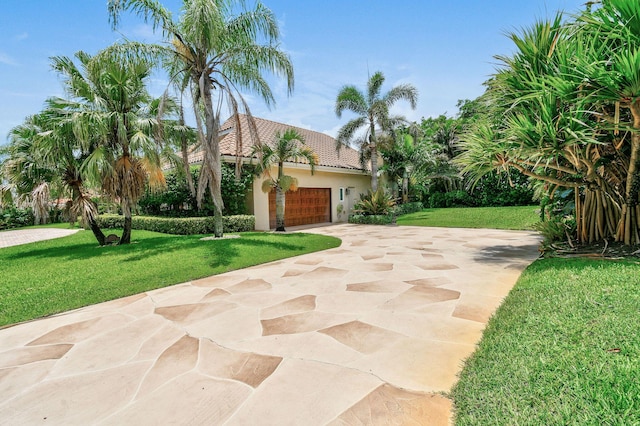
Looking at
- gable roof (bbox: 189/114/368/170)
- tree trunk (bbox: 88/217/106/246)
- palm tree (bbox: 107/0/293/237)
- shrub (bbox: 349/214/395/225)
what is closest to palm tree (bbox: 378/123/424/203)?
gable roof (bbox: 189/114/368/170)

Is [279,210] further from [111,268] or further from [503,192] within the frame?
[503,192]

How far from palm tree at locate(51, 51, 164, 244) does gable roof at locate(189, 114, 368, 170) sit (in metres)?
3.53

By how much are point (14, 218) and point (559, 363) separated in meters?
36.0

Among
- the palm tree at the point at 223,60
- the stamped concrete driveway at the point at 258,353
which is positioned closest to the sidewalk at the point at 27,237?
the palm tree at the point at 223,60

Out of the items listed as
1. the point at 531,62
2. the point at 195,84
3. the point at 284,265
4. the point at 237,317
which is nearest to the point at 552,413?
the point at 237,317

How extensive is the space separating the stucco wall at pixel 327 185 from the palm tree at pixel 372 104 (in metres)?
2.85

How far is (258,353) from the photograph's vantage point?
3.06m

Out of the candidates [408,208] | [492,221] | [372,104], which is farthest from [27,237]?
[492,221]

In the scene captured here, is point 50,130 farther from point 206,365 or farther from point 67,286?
→ point 206,365

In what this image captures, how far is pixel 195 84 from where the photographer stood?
10.6 m

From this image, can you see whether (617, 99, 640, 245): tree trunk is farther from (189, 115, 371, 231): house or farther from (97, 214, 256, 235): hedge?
(97, 214, 256, 235): hedge

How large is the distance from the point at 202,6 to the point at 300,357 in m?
9.87

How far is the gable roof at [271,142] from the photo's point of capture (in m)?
15.4

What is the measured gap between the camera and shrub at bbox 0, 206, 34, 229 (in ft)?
79.9
